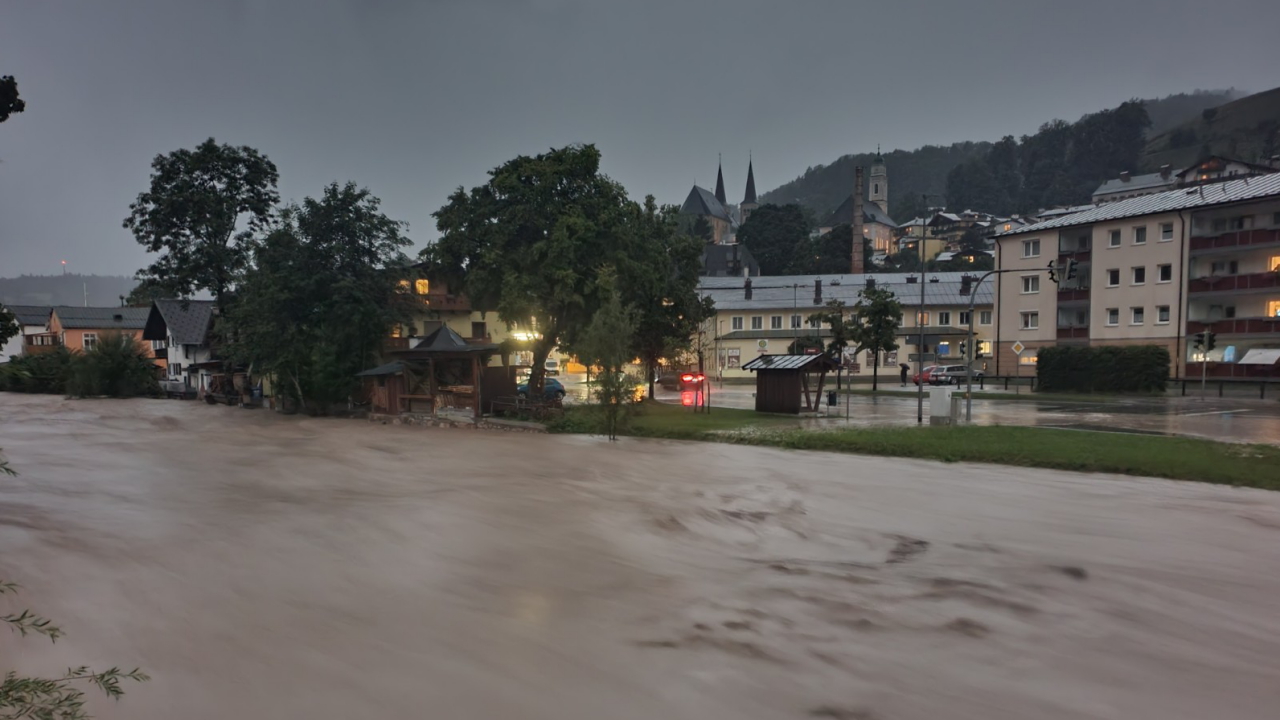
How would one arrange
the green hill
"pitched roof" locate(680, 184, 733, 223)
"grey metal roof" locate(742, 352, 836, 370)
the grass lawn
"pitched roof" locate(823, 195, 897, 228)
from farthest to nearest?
"pitched roof" locate(680, 184, 733, 223)
"pitched roof" locate(823, 195, 897, 228)
the green hill
"grey metal roof" locate(742, 352, 836, 370)
the grass lawn

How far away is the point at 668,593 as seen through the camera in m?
10.2

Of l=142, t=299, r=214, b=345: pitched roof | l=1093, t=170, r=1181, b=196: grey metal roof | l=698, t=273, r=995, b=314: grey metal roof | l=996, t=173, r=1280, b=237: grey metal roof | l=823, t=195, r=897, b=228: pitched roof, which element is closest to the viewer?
l=996, t=173, r=1280, b=237: grey metal roof

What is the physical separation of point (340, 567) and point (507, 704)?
5443mm

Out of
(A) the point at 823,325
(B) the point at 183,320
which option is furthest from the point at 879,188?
(B) the point at 183,320

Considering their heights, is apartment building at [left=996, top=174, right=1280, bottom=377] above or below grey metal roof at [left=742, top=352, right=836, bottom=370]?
above

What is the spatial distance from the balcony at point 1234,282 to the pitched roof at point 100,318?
9354cm

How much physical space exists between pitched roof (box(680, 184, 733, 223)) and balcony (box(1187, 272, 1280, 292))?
105643 millimetres

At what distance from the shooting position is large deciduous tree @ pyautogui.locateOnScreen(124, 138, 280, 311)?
44.8m

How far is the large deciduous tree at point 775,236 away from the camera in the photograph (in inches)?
4269

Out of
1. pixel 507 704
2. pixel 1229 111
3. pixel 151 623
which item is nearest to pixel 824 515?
pixel 507 704

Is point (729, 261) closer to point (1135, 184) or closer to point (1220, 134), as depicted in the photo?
point (1135, 184)

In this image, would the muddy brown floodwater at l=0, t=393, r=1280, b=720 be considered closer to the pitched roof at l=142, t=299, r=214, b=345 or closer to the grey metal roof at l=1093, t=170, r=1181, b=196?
A: the pitched roof at l=142, t=299, r=214, b=345

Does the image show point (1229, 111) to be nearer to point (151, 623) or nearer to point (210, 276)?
point (210, 276)

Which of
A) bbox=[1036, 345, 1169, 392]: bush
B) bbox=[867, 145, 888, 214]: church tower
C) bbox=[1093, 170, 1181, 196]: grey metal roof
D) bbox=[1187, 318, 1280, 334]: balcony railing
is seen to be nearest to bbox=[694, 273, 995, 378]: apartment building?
bbox=[1187, 318, 1280, 334]: balcony railing
